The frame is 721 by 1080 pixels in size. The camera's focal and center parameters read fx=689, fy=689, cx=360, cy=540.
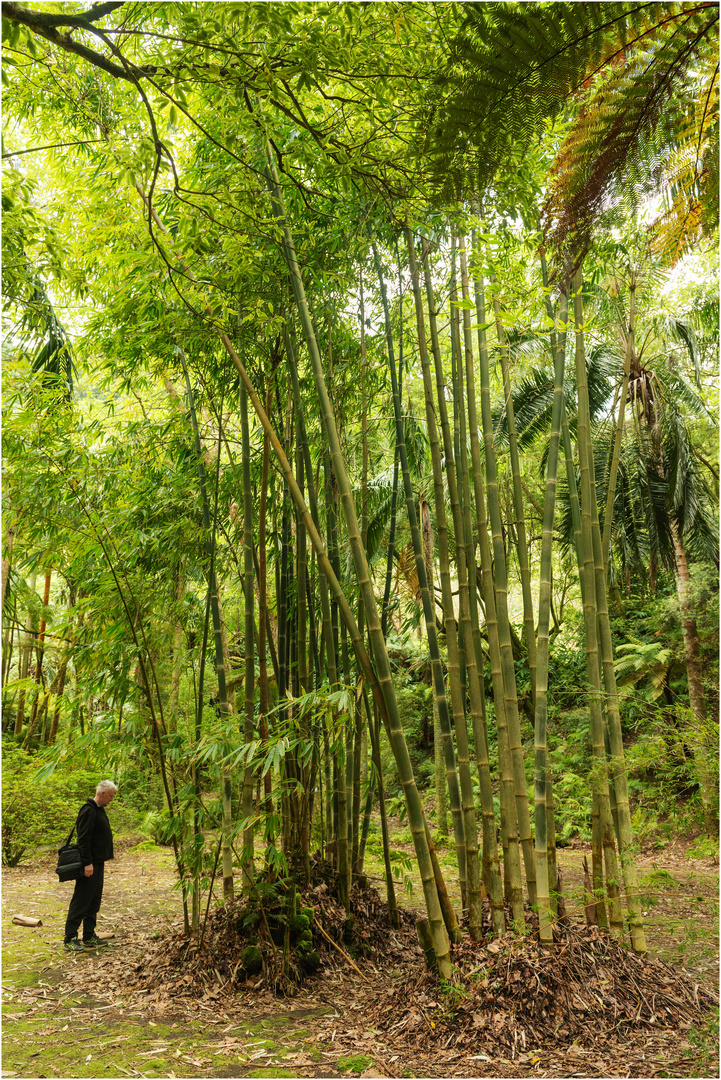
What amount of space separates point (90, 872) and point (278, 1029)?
188 centimetres

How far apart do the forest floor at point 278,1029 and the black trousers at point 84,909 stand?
140 millimetres

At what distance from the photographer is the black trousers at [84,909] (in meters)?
4.04

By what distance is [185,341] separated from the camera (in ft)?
11.4

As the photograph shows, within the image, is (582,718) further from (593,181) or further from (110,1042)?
(593,181)

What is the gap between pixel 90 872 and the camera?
4090 millimetres

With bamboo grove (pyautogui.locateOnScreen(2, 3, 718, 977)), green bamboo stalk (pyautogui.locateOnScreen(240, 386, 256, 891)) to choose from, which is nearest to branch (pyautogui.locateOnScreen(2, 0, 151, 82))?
bamboo grove (pyautogui.locateOnScreen(2, 3, 718, 977))

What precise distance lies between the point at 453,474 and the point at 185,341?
1.51m

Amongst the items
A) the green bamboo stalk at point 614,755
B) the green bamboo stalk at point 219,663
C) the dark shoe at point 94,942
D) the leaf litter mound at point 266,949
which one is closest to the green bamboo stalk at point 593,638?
the green bamboo stalk at point 614,755

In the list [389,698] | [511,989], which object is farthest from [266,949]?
[389,698]

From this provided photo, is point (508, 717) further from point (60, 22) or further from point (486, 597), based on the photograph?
point (60, 22)

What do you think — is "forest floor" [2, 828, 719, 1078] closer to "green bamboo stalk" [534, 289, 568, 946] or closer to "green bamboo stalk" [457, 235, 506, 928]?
"green bamboo stalk" [534, 289, 568, 946]

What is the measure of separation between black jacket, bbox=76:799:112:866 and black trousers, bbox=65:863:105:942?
136mm

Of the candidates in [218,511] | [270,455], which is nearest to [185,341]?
[270,455]

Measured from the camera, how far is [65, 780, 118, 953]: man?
404 cm
